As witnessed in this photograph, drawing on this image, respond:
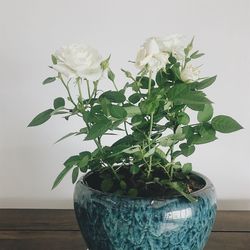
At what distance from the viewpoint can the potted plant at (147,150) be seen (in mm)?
620

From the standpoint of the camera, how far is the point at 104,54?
1.05m

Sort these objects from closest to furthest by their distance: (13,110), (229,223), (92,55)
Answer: (92,55) < (229,223) < (13,110)

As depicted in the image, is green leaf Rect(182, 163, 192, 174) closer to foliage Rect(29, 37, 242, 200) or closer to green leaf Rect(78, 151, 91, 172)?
foliage Rect(29, 37, 242, 200)

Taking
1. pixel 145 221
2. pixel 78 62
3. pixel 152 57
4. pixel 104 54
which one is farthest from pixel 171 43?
pixel 104 54

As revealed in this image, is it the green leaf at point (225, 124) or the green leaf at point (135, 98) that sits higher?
the green leaf at point (135, 98)

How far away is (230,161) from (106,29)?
468 millimetres

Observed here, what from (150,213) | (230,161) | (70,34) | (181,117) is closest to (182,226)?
(150,213)

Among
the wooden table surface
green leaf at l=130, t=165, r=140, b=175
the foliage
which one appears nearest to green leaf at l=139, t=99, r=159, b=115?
the foliage

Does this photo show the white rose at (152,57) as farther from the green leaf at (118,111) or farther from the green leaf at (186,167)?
the green leaf at (186,167)

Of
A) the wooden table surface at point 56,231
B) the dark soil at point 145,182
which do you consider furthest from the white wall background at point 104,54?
the dark soil at point 145,182

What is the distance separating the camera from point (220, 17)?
1.03 m

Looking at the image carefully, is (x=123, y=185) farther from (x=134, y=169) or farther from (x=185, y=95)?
(x=185, y=95)

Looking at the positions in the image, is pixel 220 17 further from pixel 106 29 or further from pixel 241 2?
pixel 106 29

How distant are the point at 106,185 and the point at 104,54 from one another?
0.46m
